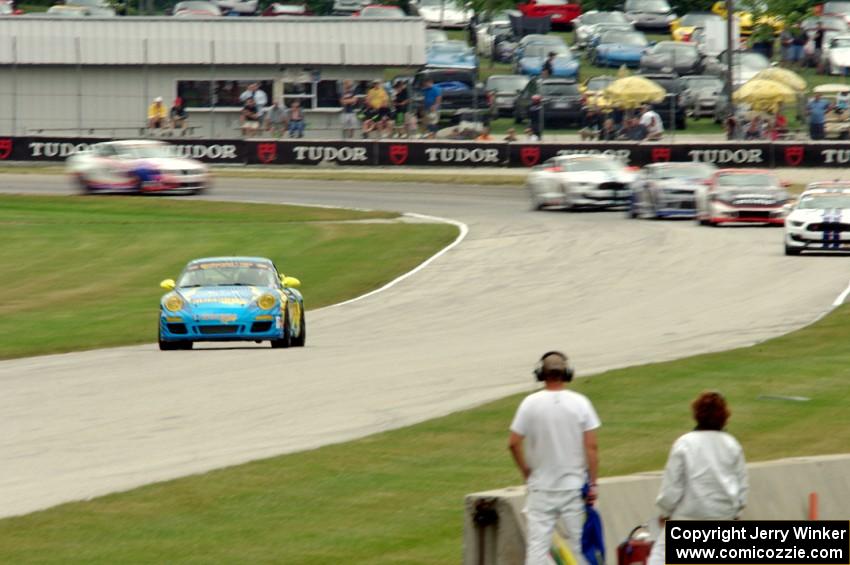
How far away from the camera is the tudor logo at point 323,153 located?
5266 centimetres

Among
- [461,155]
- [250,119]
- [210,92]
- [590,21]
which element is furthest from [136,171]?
[590,21]

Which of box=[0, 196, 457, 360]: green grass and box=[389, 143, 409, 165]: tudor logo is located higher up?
box=[389, 143, 409, 165]: tudor logo

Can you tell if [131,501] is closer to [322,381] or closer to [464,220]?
[322,381]

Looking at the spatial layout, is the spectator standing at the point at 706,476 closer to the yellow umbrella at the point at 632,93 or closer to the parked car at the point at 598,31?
the yellow umbrella at the point at 632,93

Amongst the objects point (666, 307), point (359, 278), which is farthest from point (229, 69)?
point (666, 307)

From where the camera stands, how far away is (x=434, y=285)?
2923cm

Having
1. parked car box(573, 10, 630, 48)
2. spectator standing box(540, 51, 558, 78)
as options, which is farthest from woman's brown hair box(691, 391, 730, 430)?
parked car box(573, 10, 630, 48)

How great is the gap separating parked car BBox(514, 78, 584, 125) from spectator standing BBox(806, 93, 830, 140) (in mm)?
7307

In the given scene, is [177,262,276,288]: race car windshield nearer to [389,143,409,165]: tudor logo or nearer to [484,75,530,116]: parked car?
[389,143,409,165]: tudor logo

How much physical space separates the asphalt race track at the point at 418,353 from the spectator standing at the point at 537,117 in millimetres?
13873

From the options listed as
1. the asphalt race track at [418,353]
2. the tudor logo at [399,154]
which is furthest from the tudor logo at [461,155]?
the asphalt race track at [418,353]

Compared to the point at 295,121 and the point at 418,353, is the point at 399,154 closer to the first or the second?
the point at 295,121

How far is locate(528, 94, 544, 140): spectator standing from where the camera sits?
5200cm

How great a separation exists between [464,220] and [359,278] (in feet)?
30.7
